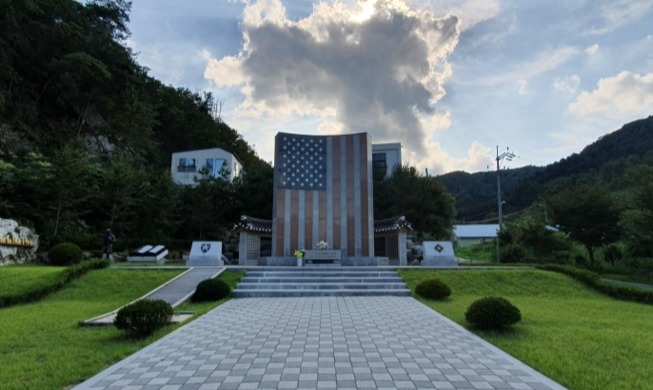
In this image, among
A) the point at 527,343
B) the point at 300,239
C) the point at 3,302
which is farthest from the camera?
the point at 300,239

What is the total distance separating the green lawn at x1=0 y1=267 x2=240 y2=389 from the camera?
5.20 metres

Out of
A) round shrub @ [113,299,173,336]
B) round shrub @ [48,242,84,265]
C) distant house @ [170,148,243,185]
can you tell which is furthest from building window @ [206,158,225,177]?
round shrub @ [113,299,173,336]

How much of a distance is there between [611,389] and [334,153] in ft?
57.2

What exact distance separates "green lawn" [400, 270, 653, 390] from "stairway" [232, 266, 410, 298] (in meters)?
0.86

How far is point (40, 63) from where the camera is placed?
1144 inches

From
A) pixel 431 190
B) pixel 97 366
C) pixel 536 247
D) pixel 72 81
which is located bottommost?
pixel 97 366

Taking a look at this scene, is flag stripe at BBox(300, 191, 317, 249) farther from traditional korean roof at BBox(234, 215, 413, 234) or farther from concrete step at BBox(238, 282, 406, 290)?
concrete step at BBox(238, 282, 406, 290)

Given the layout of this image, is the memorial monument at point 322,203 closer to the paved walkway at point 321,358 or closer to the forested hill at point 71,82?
the paved walkway at point 321,358

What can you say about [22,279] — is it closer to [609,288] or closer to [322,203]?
[322,203]

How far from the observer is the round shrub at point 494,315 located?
751cm

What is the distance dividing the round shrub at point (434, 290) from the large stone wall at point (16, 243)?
16933mm

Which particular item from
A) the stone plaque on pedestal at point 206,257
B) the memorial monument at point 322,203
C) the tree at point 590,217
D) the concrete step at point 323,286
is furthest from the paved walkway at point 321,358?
the tree at point 590,217

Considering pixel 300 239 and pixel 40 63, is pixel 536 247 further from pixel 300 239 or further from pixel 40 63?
pixel 40 63

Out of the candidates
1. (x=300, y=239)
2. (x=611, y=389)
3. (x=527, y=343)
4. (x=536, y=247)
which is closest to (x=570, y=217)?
(x=536, y=247)
